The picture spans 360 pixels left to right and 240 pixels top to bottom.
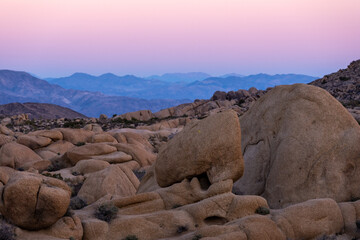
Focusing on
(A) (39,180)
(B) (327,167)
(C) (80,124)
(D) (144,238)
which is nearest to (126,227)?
(D) (144,238)

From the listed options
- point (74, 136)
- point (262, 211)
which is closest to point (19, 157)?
point (74, 136)

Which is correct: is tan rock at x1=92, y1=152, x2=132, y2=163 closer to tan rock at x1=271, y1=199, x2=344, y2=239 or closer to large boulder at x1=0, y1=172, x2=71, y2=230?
large boulder at x1=0, y1=172, x2=71, y2=230

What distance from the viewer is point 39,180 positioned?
39.1ft

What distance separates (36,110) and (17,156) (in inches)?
5372

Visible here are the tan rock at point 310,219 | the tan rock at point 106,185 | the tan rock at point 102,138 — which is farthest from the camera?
the tan rock at point 102,138

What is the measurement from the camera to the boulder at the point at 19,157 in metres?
31.4

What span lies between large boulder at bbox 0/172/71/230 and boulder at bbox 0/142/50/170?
19.9 metres

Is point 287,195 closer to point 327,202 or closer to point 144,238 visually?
point 327,202

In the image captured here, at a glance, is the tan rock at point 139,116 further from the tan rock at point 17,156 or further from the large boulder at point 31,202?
the large boulder at point 31,202

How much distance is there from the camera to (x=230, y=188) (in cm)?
1486

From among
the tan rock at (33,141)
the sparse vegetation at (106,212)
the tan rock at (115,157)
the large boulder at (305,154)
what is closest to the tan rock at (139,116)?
the tan rock at (33,141)

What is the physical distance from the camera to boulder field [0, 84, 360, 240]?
1201 centimetres

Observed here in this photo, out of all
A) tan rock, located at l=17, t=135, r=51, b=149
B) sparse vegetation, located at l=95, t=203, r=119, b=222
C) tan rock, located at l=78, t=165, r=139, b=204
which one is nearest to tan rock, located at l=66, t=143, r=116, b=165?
tan rock, located at l=17, t=135, r=51, b=149

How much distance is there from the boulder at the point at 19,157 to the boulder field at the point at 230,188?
41.0 ft
